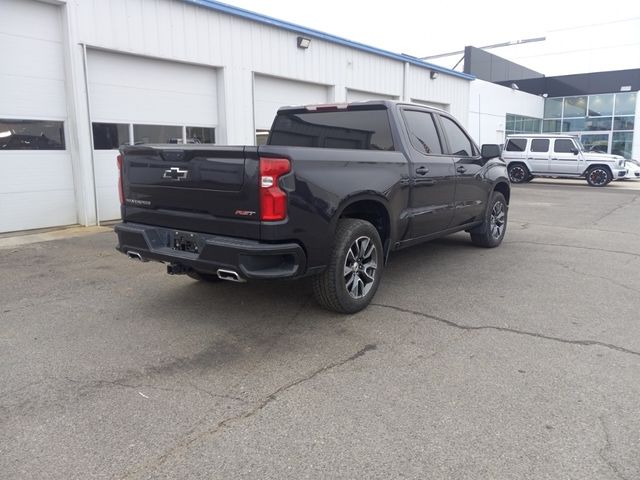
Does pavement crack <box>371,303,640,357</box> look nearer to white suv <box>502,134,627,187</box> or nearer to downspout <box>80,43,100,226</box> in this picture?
downspout <box>80,43,100,226</box>

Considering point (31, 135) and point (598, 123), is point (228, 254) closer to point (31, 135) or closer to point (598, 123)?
point (31, 135)

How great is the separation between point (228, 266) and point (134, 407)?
3.88 ft

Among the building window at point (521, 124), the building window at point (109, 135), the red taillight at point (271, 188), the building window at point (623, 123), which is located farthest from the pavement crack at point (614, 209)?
the building window at point (623, 123)

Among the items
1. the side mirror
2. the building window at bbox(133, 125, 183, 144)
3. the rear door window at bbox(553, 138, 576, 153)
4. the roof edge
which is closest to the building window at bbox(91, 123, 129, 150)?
the building window at bbox(133, 125, 183, 144)

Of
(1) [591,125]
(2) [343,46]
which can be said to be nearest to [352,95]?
(2) [343,46]

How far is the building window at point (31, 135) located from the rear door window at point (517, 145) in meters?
17.3

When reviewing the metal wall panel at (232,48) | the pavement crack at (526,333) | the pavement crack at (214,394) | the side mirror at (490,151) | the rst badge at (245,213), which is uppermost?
the metal wall panel at (232,48)

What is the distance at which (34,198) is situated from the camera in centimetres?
913

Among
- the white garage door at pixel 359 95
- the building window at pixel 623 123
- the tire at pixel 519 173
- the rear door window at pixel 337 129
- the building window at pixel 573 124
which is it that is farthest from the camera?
the building window at pixel 573 124

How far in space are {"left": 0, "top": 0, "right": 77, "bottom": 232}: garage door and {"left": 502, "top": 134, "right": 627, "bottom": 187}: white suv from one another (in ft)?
56.5

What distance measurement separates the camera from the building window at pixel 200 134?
37.1ft

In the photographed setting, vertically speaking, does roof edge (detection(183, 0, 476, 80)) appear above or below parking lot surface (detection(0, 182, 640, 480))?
above

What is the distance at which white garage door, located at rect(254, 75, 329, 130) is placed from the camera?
12.5 m

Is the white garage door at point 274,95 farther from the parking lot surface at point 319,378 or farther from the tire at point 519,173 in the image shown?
the tire at point 519,173
